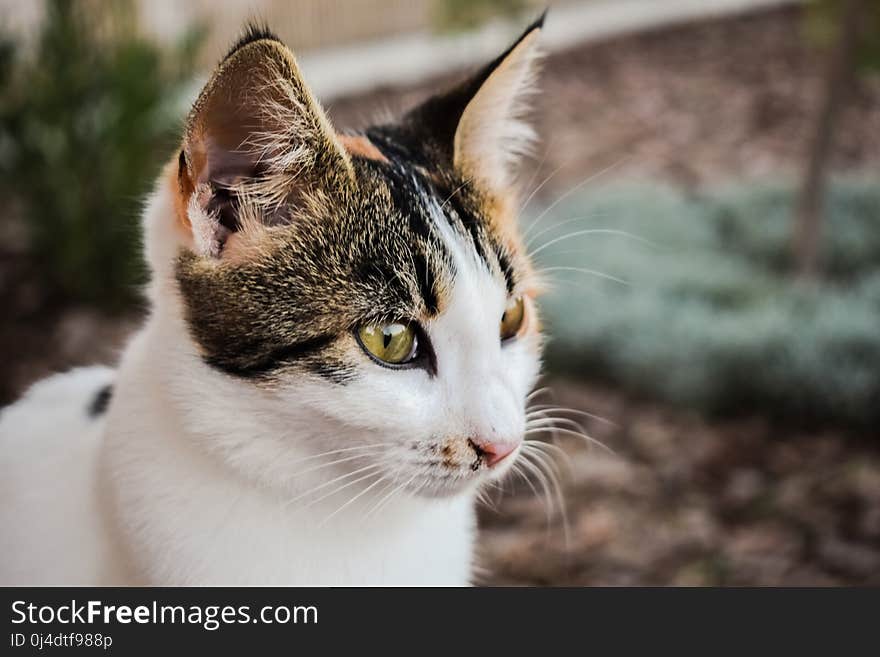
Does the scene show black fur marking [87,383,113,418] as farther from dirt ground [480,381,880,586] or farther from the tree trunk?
the tree trunk

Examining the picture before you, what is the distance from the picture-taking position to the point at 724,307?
112 inches

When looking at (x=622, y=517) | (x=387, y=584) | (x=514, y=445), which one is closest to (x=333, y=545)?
(x=387, y=584)

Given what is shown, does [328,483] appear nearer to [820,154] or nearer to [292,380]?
[292,380]

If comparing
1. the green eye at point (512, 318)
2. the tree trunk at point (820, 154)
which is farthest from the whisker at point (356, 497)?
the tree trunk at point (820, 154)

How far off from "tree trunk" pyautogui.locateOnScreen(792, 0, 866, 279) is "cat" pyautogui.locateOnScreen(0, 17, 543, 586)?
230 centimetres

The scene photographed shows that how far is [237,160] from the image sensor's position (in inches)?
34.7

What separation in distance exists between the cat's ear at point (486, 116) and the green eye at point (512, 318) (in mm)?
177

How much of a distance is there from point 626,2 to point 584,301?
10.9 feet

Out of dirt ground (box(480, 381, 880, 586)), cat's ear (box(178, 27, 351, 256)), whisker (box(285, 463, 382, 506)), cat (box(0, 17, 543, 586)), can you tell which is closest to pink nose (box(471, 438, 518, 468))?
cat (box(0, 17, 543, 586))

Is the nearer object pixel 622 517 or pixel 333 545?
pixel 333 545

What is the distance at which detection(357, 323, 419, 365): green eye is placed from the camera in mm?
910

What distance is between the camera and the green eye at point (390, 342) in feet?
2.99

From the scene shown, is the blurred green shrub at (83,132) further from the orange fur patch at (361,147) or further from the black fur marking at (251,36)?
the black fur marking at (251,36)

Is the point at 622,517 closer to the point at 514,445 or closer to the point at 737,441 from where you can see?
the point at 737,441
